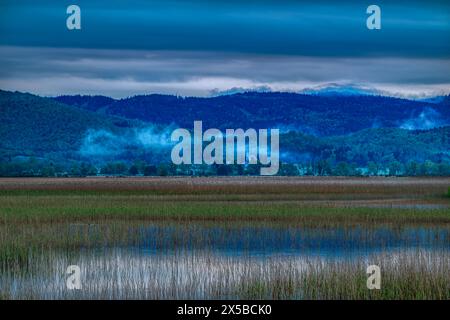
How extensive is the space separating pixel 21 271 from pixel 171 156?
16601cm

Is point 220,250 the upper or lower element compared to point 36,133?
lower

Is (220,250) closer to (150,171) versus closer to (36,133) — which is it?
(150,171)

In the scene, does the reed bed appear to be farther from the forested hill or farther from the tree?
the forested hill

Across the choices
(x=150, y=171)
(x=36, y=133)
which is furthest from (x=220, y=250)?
(x=36, y=133)

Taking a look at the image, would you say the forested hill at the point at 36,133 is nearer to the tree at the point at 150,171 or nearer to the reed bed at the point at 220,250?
the tree at the point at 150,171

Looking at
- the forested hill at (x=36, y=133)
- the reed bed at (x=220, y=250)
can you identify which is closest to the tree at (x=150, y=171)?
the forested hill at (x=36, y=133)

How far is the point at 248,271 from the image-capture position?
22.1m

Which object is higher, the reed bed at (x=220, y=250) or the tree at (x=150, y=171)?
the tree at (x=150, y=171)

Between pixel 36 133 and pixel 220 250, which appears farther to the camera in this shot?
pixel 36 133

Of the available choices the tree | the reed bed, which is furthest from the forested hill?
the reed bed

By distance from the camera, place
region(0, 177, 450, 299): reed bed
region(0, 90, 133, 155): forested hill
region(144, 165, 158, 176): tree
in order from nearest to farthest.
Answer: region(0, 177, 450, 299): reed bed → region(144, 165, 158, 176): tree → region(0, 90, 133, 155): forested hill

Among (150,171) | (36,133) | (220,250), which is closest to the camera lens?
(220,250)
